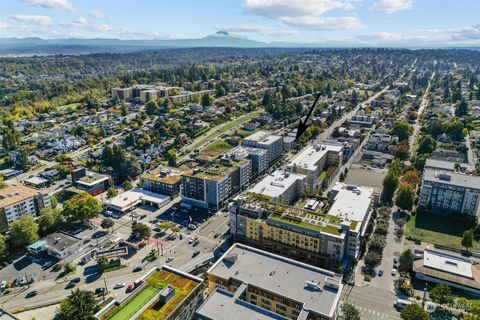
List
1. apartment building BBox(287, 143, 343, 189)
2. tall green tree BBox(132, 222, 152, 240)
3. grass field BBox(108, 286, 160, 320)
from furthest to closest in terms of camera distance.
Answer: apartment building BBox(287, 143, 343, 189) < tall green tree BBox(132, 222, 152, 240) < grass field BBox(108, 286, 160, 320)

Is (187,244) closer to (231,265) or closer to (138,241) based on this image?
(138,241)

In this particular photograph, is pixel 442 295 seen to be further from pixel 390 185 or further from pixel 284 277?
pixel 390 185

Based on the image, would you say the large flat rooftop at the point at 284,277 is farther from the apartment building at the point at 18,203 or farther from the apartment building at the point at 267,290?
the apartment building at the point at 18,203

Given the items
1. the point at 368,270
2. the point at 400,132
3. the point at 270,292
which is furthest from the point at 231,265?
the point at 400,132

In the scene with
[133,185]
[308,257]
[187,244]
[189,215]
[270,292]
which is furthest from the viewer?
[133,185]

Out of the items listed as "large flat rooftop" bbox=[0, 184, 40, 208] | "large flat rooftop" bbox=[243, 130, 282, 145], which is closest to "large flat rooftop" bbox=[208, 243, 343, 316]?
"large flat rooftop" bbox=[0, 184, 40, 208]

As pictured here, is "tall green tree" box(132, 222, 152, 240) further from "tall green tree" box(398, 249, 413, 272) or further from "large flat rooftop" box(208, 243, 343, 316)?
"tall green tree" box(398, 249, 413, 272)
